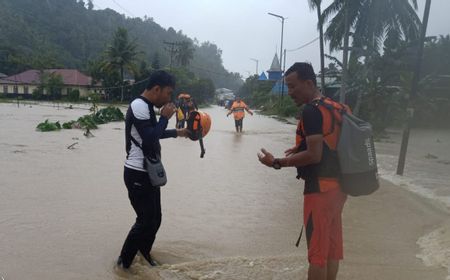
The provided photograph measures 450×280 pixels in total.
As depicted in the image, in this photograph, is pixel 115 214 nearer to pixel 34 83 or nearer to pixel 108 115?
pixel 108 115

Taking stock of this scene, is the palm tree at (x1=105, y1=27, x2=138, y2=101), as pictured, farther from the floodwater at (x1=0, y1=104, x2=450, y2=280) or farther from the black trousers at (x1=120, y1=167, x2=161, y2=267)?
the black trousers at (x1=120, y1=167, x2=161, y2=267)

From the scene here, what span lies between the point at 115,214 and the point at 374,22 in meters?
25.0

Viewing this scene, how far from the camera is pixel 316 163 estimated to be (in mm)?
3207

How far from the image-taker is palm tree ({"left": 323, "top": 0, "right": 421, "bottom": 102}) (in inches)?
1078

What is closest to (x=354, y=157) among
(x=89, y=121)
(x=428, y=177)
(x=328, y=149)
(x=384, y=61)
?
(x=328, y=149)

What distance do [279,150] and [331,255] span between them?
12062 millimetres

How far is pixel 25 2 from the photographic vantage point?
9612 cm

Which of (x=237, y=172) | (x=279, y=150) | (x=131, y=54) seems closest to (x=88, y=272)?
(x=237, y=172)

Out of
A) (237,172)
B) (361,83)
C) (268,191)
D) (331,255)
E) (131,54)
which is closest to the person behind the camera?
(331,255)

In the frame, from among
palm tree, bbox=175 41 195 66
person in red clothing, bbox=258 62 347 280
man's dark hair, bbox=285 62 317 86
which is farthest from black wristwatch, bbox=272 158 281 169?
palm tree, bbox=175 41 195 66

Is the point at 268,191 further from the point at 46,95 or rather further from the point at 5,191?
the point at 46,95

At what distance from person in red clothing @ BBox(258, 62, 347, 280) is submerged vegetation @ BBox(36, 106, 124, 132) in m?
15.3

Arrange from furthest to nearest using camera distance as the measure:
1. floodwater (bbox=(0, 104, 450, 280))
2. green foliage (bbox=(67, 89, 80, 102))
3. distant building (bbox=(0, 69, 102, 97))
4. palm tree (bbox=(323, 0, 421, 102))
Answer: distant building (bbox=(0, 69, 102, 97))
green foliage (bbox=(67, 89, 80, 102))
palm tree (bbox=(323, 0, 421, 102))
floodwater (bbox=(0, 104, 450, 280))

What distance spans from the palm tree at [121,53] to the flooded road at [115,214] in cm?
5423
